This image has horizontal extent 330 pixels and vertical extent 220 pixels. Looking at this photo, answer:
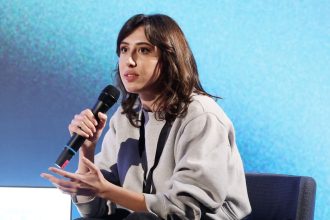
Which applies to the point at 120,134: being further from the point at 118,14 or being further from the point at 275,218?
the point at 118,14

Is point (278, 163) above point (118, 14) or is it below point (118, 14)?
below

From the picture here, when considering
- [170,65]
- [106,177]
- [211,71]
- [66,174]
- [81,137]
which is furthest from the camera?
[211,71]

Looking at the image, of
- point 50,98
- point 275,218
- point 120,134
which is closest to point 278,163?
point 275,218

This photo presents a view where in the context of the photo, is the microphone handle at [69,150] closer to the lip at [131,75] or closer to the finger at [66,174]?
the finger at [66,174]

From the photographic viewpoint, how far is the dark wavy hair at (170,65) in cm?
146

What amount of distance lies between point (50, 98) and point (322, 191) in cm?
113

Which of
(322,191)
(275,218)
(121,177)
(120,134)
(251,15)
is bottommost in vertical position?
(322,191)

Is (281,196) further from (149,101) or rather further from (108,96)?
(108,96)

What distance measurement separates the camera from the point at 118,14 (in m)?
2.17

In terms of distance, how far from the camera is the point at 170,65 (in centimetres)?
147

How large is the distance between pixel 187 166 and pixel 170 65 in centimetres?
30

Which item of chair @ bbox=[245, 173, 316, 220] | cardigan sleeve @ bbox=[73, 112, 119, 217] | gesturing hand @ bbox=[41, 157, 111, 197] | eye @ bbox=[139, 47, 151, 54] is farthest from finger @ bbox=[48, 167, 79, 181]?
chair @ bbox=[245, 173, 316, 220]

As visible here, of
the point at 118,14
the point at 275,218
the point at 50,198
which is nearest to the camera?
the point at 275,218

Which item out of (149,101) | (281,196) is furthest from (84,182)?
(281,196)
